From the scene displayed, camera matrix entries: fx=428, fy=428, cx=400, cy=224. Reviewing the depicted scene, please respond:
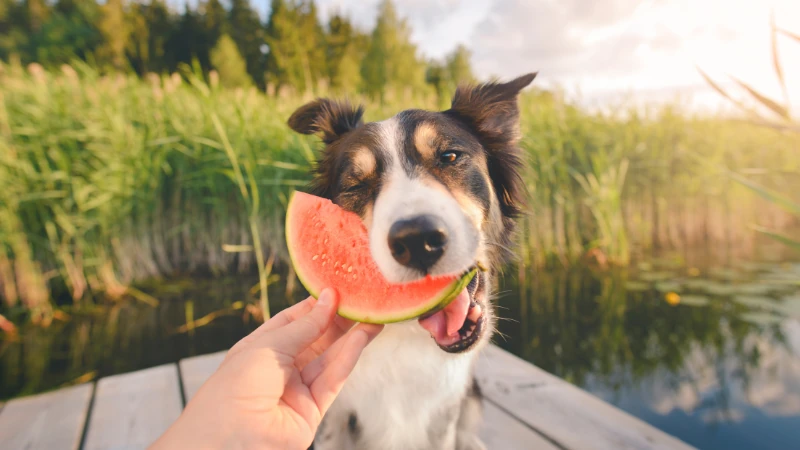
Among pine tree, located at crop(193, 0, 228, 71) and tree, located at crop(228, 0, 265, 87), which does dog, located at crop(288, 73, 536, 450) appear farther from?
pine tree, located at crop(193, 0, 228, 71)

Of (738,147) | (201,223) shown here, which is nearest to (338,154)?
(201,223)

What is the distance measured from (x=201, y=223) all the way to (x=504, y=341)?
4068 mm

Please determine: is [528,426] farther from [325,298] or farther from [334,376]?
[325,298]

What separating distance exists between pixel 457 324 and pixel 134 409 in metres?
2.01

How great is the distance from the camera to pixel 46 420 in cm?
236

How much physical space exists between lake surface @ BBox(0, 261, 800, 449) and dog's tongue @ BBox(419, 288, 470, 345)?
1.77 metres

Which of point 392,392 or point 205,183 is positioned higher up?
point 205,183

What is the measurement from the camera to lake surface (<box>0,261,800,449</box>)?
10.3ft

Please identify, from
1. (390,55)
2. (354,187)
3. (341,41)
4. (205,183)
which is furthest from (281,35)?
(354,187)

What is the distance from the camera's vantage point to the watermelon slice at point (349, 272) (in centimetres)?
154

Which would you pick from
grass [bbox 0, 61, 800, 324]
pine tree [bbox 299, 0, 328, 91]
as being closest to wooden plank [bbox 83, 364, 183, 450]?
grass [bbox 0, 61, 800, 324]

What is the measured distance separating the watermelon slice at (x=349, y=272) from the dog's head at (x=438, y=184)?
0.32 ft

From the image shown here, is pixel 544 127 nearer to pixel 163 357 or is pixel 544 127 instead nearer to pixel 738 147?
pixel 738 147

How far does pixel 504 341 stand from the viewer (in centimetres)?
418
